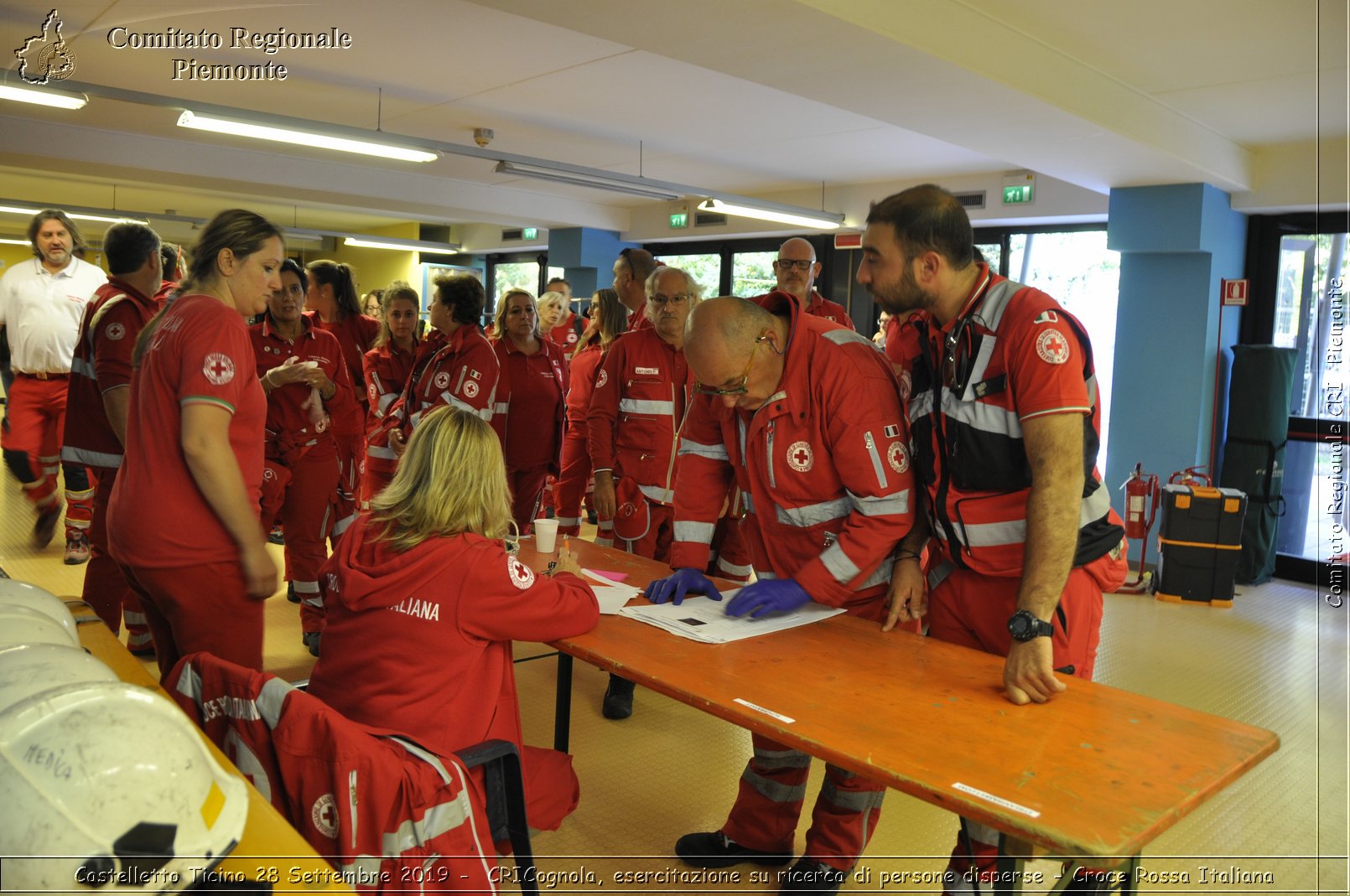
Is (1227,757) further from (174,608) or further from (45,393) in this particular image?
(45,393)

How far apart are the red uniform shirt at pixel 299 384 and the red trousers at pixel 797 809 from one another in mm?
2596

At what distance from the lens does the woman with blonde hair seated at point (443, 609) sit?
1867 mm

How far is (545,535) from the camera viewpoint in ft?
10.2

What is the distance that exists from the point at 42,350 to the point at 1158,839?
6610 millimetres

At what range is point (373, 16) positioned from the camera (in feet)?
17.5

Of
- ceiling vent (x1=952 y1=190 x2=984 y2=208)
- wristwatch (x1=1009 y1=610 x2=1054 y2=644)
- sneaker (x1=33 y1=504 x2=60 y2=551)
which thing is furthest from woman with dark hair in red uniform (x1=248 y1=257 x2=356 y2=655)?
ceiling vent (x1=952 y1=190 x2=984 y2=208)

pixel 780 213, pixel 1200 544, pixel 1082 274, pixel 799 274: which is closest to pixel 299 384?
A: pixel 799 274

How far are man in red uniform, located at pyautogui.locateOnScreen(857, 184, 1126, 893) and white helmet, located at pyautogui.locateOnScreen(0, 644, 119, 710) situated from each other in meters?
1.55

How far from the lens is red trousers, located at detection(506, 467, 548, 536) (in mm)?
5051

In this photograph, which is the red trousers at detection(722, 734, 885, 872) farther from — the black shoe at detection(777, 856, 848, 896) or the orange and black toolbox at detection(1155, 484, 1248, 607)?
the orange and black toolbox at detection(1155, 484, 1248, 607)

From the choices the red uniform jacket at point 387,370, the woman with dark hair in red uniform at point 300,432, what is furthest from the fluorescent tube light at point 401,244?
the woman with dark hair in red uniform at point 300,432

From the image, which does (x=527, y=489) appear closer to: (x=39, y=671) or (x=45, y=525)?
(x=45, y=525)

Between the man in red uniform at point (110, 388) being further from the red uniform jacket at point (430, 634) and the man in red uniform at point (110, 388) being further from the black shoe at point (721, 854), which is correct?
the black shoe at point (721, 854)

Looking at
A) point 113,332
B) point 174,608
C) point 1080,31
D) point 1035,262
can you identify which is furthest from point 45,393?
point 1035,262
